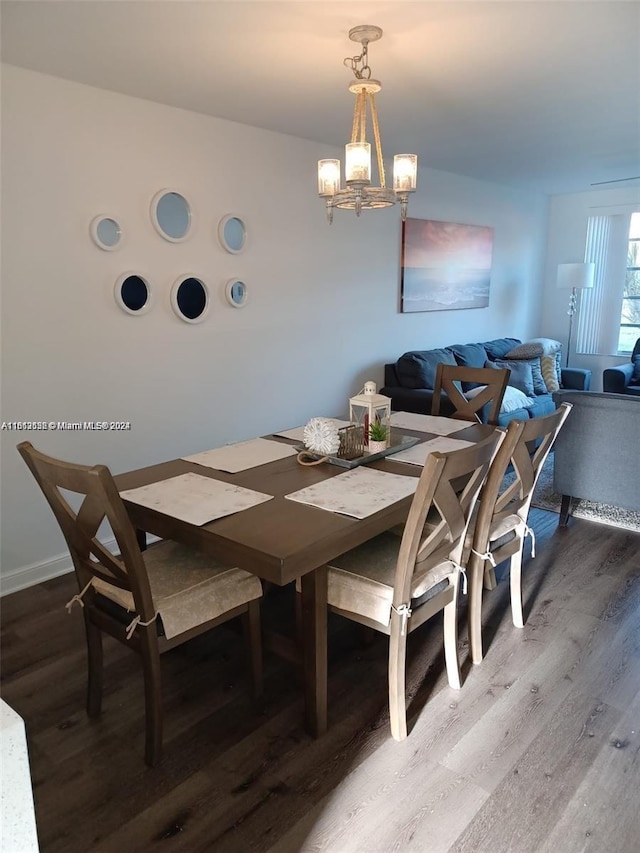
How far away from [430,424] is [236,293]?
1484 millimetres

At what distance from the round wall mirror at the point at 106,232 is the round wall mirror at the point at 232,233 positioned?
2.16ft

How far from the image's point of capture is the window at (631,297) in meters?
6.26

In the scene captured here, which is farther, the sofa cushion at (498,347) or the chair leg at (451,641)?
the sofa cushion at (498,347)

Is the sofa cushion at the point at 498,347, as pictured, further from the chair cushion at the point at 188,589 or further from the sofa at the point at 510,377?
the chair cushion at the point at 188,589

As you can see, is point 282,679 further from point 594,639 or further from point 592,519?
point 592,519

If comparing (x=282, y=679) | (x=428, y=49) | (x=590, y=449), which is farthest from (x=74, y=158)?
(x=590, y=449)

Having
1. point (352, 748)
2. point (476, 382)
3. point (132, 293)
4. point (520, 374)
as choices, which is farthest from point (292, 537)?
point (520, 374)

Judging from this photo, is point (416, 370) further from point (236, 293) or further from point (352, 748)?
point (352, 748)

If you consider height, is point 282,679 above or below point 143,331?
below

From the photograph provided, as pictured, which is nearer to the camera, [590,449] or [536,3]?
[536,3]

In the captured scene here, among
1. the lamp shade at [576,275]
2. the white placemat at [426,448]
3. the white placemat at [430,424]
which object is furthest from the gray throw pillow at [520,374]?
the white placemat at [426,448]

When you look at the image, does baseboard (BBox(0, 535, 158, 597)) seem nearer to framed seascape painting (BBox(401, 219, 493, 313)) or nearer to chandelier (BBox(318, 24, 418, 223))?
chandelier (BBox(318, 24, 418, 223))

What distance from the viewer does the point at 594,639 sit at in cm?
239

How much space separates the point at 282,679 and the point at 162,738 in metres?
0.49
